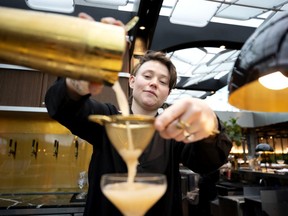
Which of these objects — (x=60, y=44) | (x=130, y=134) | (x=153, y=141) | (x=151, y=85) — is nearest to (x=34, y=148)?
(x=153, y=141)

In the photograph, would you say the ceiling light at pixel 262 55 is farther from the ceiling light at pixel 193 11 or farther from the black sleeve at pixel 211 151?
the ceiling light at pixel 193 11

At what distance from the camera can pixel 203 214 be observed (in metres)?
4.24

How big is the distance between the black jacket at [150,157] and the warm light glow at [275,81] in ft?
0.78

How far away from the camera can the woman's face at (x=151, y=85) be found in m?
Result: 1.21

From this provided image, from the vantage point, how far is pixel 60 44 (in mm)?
372

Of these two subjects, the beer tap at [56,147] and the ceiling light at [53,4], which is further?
the beer tap at [56,147]

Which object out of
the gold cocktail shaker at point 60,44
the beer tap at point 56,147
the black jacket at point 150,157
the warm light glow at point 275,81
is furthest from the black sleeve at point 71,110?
the beer tap at point 56,147

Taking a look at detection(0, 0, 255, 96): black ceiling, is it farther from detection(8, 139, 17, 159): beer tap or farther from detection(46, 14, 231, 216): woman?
detection(46, 14, 231, 216): woman

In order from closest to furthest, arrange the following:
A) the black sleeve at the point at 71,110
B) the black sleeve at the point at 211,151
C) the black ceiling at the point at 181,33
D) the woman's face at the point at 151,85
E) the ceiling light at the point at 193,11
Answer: the black sleeve at the point at 71,110
the black sleeve at the point at 211,151
the woman's face at the point at 151,85
the ceiling light at the point at 193,11
the black ceiling at the point at 181,33

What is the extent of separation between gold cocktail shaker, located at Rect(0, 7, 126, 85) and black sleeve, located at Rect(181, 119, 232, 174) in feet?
2.26

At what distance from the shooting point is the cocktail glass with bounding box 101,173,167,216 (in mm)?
615

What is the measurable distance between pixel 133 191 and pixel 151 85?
0.68m

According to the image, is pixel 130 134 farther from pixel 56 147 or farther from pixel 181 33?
pixel 181 33

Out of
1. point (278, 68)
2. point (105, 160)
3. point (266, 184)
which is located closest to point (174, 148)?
point (105, 160)
